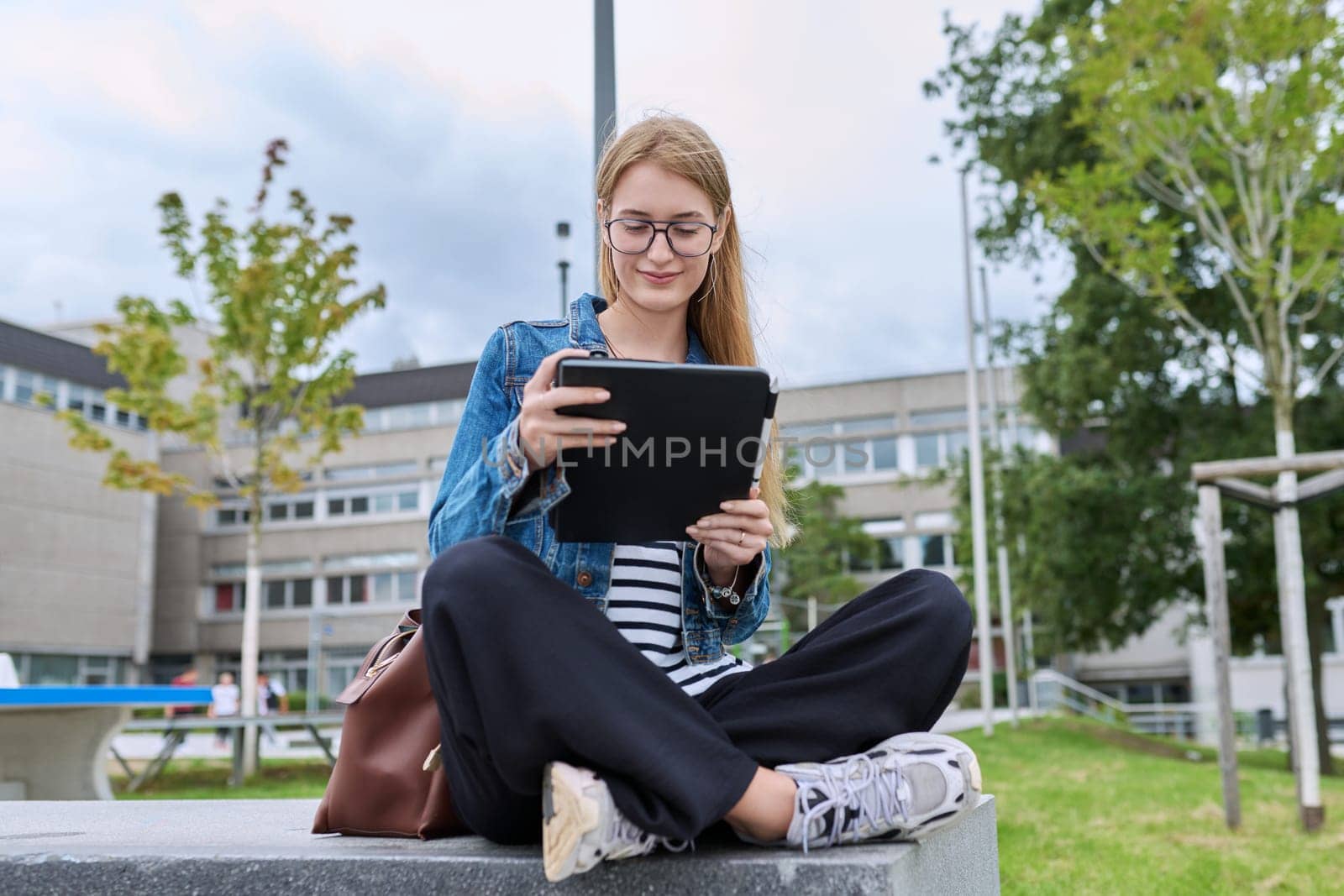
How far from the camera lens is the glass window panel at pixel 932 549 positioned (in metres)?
40.2

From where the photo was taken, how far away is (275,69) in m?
7.22

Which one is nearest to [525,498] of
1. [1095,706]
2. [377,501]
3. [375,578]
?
[1095,706]

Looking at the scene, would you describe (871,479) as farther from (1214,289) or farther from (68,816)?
(68,816)

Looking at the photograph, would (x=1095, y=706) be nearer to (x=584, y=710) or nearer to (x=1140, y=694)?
(x=1140, y=694)

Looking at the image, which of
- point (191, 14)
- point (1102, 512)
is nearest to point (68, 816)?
point (191, 14)

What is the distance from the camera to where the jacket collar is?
234 cm

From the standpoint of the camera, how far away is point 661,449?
1794mm

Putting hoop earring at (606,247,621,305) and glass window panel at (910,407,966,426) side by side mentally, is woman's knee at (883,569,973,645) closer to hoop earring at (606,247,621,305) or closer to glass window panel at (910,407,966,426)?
hoop earring at (606,247,621,305)

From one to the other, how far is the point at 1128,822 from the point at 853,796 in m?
5.77

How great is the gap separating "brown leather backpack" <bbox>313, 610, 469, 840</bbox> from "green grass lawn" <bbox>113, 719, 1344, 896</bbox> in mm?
3025

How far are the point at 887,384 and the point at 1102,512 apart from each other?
25683 millimetres

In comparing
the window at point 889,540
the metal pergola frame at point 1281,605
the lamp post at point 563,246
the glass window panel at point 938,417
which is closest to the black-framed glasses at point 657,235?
the metal pergola frame at point 1281,605

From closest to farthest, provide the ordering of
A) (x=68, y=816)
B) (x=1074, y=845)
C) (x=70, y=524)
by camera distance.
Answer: (x=68, y=816) → (x=1074, y=845) → (x=70, y=524)

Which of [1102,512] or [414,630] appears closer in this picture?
[414,630]
